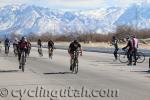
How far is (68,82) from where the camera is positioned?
19.6 metres

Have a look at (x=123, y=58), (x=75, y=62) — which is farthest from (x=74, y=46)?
(x=123, y=58)

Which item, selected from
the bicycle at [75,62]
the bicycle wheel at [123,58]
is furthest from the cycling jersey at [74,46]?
the bicycle wheel at [123,58]

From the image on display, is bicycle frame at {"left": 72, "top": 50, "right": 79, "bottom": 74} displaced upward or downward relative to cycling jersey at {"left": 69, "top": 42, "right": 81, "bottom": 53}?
downward

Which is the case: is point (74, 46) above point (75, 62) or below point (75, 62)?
above

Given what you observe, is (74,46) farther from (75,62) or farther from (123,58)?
(123,58)

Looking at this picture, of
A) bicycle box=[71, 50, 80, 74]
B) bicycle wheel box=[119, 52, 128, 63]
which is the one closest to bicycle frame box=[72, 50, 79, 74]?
bicycle box=[71, 50, 80, 74]

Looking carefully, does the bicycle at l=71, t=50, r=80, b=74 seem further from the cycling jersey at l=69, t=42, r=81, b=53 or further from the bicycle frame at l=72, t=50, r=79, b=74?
the cycling jersey at l=69, t=42, r=81, b=53

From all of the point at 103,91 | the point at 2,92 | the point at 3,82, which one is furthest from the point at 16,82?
the point at 103,91

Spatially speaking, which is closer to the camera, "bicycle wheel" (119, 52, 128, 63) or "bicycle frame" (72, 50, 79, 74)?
"bicycle frame" (72, 50, 79, 74)

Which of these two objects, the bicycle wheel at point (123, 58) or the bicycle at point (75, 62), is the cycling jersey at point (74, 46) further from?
the bicycle wheel at point (123, 58)

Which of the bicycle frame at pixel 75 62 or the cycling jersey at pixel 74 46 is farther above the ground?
the cycling jersey at pixel 74 46

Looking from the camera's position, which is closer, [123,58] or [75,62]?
[75,62]

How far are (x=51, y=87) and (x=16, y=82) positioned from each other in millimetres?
2756

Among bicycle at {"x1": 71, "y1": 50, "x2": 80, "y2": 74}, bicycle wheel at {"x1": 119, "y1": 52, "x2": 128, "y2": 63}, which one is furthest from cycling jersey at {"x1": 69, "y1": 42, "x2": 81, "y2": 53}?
bicycle wheel at {"x1": 119, "y1": 52, "x2": 128, "y2": 63}
